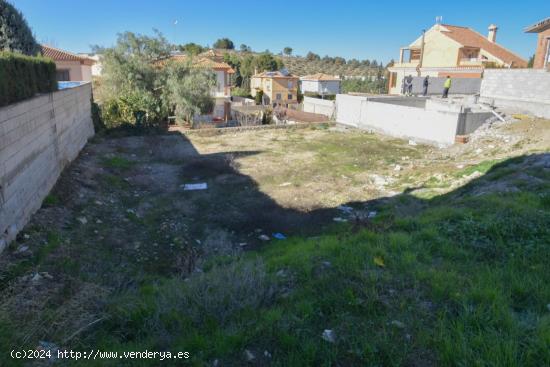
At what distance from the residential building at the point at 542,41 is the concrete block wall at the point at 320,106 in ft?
34.7

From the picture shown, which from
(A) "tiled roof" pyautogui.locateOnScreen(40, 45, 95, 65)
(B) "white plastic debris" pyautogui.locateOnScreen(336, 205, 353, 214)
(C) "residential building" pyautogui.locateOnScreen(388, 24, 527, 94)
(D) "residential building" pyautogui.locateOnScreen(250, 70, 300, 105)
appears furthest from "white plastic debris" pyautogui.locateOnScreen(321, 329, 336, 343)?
(D) "residential building" pyautogui.locateOnScreen(250, 70, 300, 105)

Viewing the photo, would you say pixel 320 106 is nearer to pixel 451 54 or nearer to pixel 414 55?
pixel 451 54

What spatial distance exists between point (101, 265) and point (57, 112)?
4.89 metres

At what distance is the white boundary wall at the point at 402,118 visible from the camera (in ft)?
42.2

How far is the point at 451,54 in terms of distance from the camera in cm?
3014

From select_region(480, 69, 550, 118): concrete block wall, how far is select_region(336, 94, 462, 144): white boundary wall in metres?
2.84

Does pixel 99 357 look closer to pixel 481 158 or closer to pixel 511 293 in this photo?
pixel 511 293

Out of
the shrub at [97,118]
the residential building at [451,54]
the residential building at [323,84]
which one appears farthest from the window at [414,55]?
the shrub at [97,118]

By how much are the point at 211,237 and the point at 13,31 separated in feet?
28.9

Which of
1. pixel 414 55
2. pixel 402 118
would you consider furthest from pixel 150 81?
pixel 414 55

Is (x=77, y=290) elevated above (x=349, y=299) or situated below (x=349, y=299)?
below

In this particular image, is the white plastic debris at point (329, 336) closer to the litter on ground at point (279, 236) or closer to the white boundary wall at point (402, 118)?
the litter on ground at point (279, 236)

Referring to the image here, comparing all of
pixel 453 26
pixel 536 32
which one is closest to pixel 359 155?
pixel 536 32

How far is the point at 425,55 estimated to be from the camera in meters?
32.5
